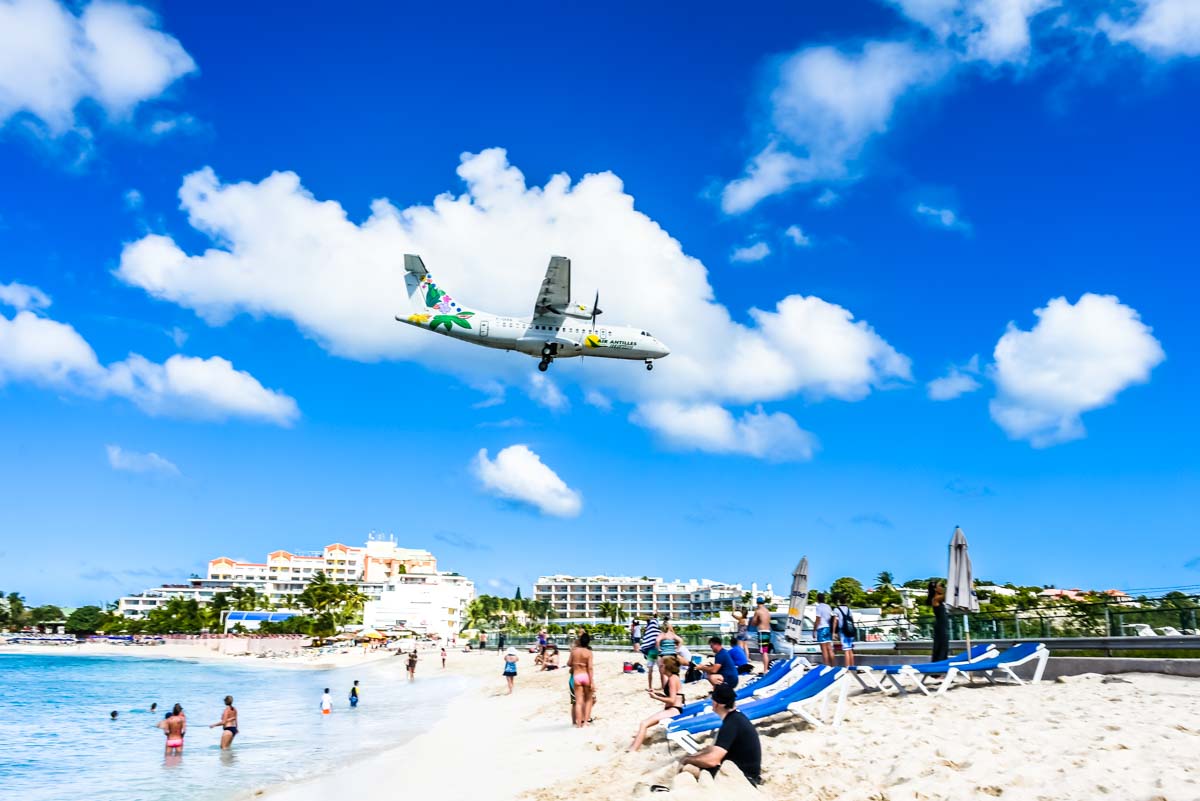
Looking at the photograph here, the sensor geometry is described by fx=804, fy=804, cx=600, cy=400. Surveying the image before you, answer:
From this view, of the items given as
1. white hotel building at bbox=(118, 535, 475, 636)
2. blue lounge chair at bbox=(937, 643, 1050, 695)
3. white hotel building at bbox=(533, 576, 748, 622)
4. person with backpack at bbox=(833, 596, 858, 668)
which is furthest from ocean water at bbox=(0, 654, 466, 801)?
white hotel building at bbox=(533, 576, 748, 622)

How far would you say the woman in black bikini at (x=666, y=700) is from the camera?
8.77 meters

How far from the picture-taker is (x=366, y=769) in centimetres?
1181

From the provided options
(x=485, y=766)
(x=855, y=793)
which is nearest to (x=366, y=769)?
(x=485, y=766)

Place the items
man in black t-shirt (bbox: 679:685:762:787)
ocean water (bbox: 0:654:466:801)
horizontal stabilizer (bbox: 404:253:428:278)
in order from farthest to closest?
1. horizontal stabilizer (bbox: 404:253:428:278)
2. ocean water (bbox: 0:654:466:801)
3. man in black t-shirt (bbox: 679:685:762:787)

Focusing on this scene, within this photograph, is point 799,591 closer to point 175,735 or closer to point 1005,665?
point 1005,665

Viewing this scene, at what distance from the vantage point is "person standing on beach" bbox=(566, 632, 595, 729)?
38.8 feet

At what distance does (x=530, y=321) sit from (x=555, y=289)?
178 cm

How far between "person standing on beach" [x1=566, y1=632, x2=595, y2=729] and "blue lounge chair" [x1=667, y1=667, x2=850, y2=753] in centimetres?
317

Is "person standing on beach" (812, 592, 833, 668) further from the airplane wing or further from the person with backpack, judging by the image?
the airplane wing

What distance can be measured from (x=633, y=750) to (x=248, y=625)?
124 meters

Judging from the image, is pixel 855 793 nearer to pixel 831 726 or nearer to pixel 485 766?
pixel 831 726

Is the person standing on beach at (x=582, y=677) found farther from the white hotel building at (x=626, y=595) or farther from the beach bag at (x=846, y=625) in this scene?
the white hotel building at (x=626, y=595)

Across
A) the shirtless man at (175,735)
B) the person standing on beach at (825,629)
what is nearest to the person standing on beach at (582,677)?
the person standing on beach at (825,629)

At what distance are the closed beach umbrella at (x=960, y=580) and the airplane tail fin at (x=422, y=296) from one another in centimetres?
2070
